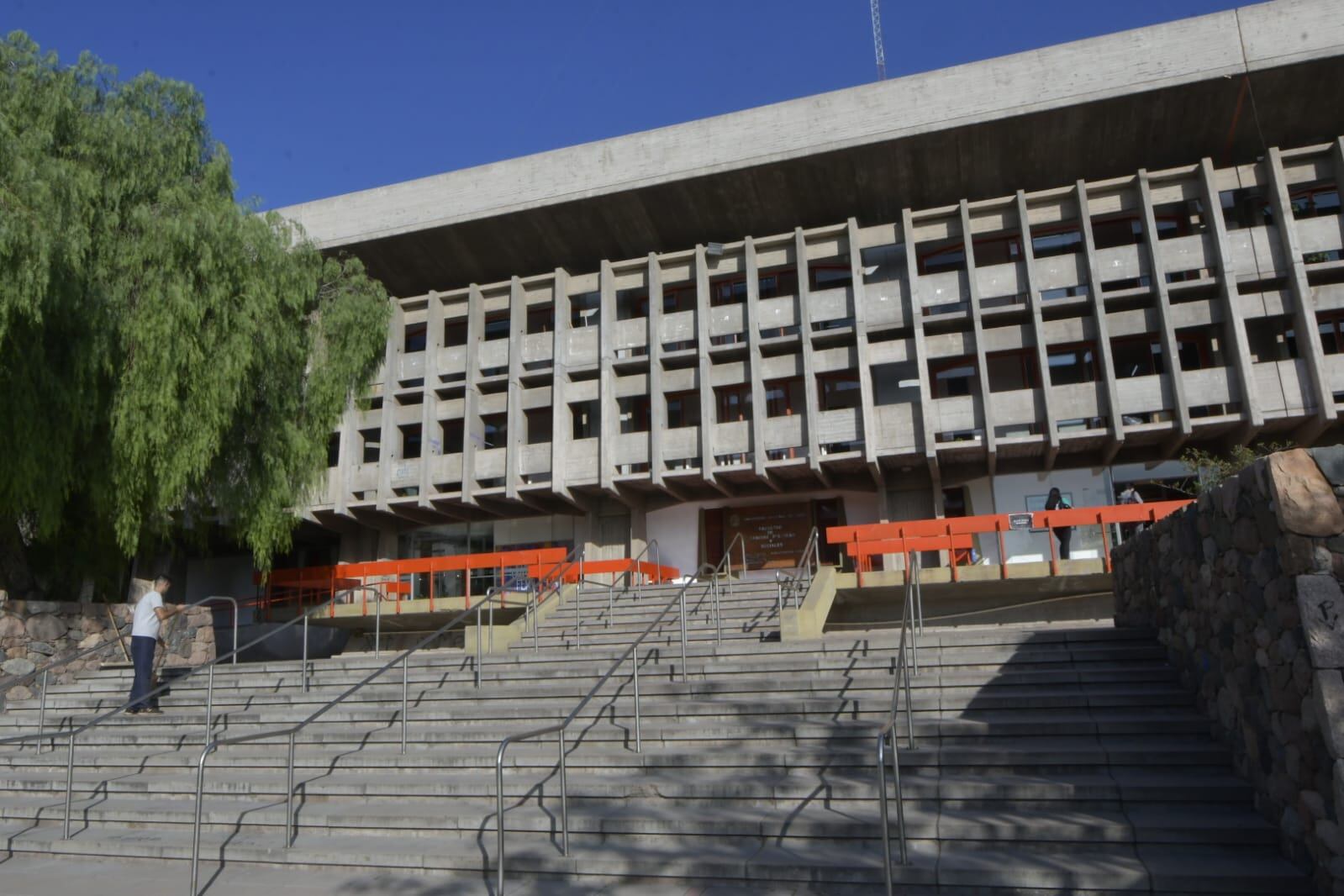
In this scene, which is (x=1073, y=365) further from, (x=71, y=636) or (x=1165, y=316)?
(x=71, y=636)

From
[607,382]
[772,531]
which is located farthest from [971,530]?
[607,382]

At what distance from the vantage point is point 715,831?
6.66m

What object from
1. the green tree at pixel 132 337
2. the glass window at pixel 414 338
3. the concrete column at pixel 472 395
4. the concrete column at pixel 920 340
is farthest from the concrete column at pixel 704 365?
the green tree at pixel 132 337

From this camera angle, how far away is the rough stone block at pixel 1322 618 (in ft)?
16.2

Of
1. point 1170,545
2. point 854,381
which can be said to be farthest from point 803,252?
point 1170,545

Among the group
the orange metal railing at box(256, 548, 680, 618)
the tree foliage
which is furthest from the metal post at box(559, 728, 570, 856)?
the tree foliage

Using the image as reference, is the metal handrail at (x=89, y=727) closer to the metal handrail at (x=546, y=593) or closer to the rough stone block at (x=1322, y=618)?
the metal handrail at (x=546, y=593)

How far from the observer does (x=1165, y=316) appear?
20219mm

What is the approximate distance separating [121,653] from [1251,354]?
2305 centimetres

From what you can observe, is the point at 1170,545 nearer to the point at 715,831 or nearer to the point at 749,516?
the point at 715,831

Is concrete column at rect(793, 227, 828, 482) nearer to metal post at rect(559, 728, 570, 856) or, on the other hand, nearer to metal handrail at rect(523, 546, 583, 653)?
metal handrail at rect(523, 546, 583, 653)

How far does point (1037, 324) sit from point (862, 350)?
3.87 meters

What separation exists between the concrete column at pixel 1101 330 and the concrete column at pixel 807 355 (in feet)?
16.9

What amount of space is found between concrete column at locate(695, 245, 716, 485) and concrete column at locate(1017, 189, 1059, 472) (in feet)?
24.7
